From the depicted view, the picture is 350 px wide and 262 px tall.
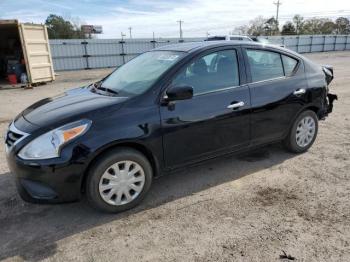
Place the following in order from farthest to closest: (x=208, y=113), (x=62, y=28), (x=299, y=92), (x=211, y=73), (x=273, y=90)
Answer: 1. (x=62, y=28)
2. (x=299, y=92)
3. (x=273, y=90)
4. (x=211, y=73)
5. (x=208, y=113)

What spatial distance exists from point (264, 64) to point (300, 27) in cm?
6263

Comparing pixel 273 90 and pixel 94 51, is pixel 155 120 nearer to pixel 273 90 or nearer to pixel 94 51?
pixel 273 90

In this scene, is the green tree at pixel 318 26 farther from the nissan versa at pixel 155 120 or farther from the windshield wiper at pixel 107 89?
the windshield wiper at pixel 107 89

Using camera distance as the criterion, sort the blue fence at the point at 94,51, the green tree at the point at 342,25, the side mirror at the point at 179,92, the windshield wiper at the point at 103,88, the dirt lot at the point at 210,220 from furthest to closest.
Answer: the green tree at the point at 342,25
the blue fence at the point at 94,51
the windshield wiper at the point at 103,88
the side mirror at the point at 179,92
the dirt lot at the point at 210,220

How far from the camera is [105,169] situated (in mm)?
3035

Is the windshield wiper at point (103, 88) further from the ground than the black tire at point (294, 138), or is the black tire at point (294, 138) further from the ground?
the windshield wiper at point (103, 88)

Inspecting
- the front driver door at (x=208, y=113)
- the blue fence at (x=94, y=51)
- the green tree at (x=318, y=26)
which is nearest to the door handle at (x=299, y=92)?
the front driver door at (x=208, y=113)

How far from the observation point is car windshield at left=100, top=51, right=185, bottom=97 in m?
3.45

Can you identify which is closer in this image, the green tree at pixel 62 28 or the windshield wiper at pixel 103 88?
the windshield wiper at pixel 103 88

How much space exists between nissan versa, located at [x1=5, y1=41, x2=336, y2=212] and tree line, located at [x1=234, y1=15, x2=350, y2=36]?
56.2m

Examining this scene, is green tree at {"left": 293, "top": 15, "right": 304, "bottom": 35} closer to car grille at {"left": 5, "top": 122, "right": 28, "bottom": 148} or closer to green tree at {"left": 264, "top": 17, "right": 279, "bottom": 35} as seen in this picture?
green tree at {"left": 264, "top": 17, "right": 279, "bottom": 35}

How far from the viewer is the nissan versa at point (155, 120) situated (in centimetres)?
291

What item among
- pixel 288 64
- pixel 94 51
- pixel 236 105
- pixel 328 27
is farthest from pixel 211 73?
A: pixel 328 27

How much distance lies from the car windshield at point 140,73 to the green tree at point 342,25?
230 ft
